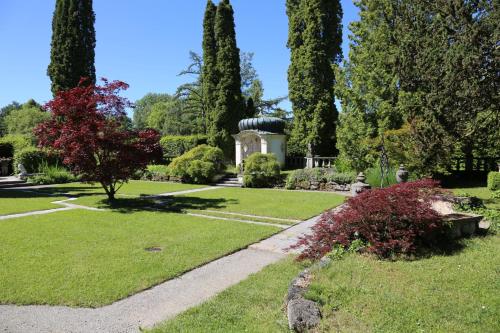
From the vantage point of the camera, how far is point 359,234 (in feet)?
21.6

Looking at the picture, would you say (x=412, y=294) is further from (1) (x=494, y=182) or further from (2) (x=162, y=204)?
(1) (x=494, y=182)

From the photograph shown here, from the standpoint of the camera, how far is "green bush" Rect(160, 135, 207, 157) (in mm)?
27844

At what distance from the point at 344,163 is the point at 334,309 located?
16.1 meters

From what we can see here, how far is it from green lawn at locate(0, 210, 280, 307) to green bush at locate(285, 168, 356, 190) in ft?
29.4

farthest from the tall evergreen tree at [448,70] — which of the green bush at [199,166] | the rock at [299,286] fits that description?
the green bush at [199,166]

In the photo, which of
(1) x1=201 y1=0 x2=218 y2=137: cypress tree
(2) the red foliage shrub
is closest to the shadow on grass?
(2) the red foliage shrub

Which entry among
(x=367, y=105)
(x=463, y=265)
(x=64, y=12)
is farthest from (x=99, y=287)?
(x=64, y=12)

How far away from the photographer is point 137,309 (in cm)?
464

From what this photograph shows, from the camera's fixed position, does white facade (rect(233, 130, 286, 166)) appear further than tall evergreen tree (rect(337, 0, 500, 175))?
Yes

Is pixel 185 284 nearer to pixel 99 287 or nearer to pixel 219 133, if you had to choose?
pixel 99 287

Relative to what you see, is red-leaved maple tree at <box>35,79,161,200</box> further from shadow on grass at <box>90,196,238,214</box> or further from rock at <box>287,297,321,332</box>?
rock at <box>287,297,321,332</box>

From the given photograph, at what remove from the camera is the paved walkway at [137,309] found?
13.7 feet

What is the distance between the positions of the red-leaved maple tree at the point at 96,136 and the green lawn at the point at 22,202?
6.37ft

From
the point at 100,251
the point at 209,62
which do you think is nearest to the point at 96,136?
Result: the point at 100,251
